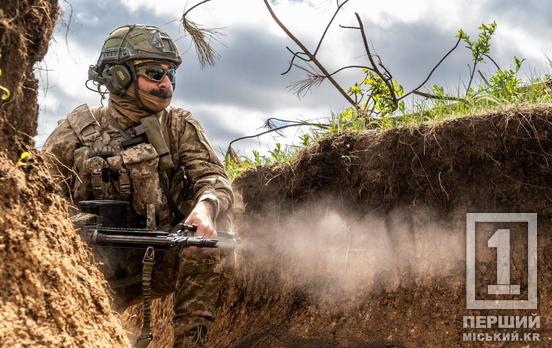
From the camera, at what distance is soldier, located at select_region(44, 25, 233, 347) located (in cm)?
504

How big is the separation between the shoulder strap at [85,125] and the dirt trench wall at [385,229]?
7.80ft

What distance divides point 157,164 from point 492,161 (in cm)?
283

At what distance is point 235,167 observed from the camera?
27.5 ft

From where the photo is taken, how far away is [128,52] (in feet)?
18.1

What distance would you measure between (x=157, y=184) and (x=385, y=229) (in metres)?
2.41

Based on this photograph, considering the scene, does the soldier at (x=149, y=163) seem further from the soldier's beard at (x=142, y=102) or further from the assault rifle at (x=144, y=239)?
the assault rifle at (x=144, y=239)

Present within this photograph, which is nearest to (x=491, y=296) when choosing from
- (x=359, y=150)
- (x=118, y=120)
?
(x=359, y=150)

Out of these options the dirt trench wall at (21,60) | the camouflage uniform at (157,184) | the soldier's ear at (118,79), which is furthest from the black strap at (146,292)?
the soldier's ear at (118,79)

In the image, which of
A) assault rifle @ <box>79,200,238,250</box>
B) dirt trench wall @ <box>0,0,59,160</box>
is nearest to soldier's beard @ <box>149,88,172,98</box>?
assault rifle @ <box>79,200,238,250</box>

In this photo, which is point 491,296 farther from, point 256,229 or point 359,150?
point 256,229

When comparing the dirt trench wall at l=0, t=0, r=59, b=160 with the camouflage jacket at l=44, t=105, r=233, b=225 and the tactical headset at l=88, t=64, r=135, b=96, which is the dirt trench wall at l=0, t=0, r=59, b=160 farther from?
the tactical headset at l=88, t=64, r=135, b=96

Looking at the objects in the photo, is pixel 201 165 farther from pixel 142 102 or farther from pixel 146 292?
pixel 146 292

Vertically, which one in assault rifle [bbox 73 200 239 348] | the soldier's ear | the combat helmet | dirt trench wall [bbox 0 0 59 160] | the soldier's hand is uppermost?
the combat helmet

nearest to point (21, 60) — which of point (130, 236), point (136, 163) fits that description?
point (130, 236)
